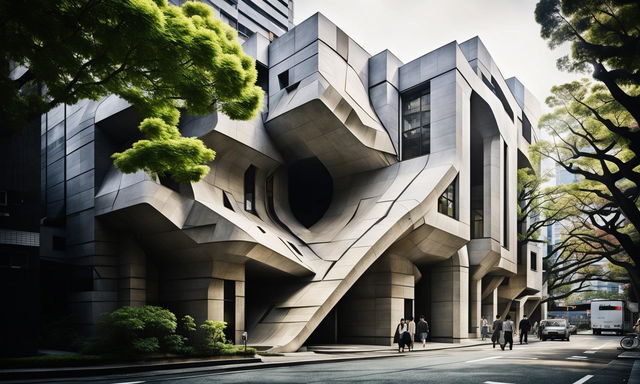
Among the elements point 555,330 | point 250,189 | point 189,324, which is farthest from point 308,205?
point 555,330

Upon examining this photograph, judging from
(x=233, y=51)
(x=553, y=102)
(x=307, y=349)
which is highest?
(x=553, y=102)

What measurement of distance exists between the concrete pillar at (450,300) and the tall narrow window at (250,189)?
476 inches


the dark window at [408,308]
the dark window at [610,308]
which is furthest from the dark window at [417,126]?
the dark window at [610,308]

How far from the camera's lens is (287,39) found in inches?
1105

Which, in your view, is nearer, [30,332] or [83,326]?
[30,332]

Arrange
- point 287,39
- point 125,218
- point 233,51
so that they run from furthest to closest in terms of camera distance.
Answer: point 287,39
point 125,218
point 233,51

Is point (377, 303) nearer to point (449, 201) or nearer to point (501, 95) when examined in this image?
point (449, 201)

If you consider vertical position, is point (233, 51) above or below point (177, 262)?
above

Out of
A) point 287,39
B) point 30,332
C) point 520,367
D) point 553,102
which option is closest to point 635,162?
point 553,102

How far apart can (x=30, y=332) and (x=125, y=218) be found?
222 inches

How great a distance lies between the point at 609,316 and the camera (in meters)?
49.1

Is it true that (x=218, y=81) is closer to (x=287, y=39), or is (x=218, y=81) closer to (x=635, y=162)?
(x=635, y=162)

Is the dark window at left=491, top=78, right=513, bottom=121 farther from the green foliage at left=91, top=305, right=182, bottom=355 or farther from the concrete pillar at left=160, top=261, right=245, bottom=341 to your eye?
the green foliage at left=91, top=305, right=182, bottom=355

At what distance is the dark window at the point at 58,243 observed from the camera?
2241 cm
